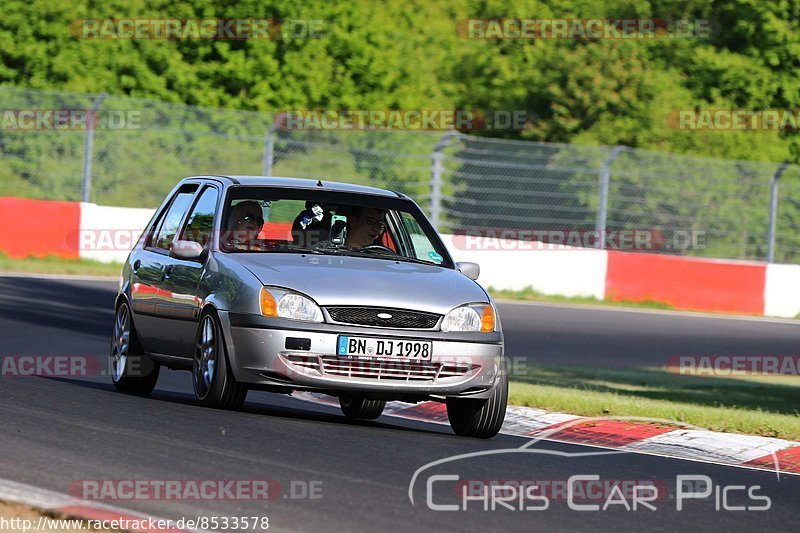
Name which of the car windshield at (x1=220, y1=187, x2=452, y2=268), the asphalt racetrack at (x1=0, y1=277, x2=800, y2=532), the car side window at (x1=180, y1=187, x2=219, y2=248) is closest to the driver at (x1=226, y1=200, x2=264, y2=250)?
the car windshield at (x1=220, y1=187, x2=452, y2=268)

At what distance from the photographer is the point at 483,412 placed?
9.54 meters

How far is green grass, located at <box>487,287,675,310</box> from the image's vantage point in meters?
26.1

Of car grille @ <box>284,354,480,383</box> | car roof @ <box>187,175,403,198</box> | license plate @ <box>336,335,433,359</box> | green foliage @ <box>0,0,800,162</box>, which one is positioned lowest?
car grille @ <box>284,354,480,383</box>

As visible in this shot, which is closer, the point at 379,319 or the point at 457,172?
the point at 379,319

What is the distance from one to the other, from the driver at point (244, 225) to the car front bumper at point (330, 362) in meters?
0.90

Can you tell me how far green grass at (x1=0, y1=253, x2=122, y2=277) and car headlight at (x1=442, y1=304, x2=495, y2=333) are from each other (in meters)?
15.8

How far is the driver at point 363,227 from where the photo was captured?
10344 mm

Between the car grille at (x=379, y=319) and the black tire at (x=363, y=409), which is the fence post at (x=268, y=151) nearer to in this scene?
the black tire at (x=363, y=409)

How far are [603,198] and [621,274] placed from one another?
143 centimetres

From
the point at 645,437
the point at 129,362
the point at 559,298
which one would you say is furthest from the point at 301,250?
the point at 559,298

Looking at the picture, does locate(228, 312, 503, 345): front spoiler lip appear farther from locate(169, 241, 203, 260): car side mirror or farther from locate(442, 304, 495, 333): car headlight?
locate(169, 241, 203, 260): car side mirror

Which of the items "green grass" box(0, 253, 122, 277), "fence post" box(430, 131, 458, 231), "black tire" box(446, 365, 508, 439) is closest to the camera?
"black tire" box(446, 365, 508, 439)

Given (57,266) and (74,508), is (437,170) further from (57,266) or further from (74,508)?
(74,508)

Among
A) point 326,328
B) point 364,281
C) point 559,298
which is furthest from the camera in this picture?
point 559,298
